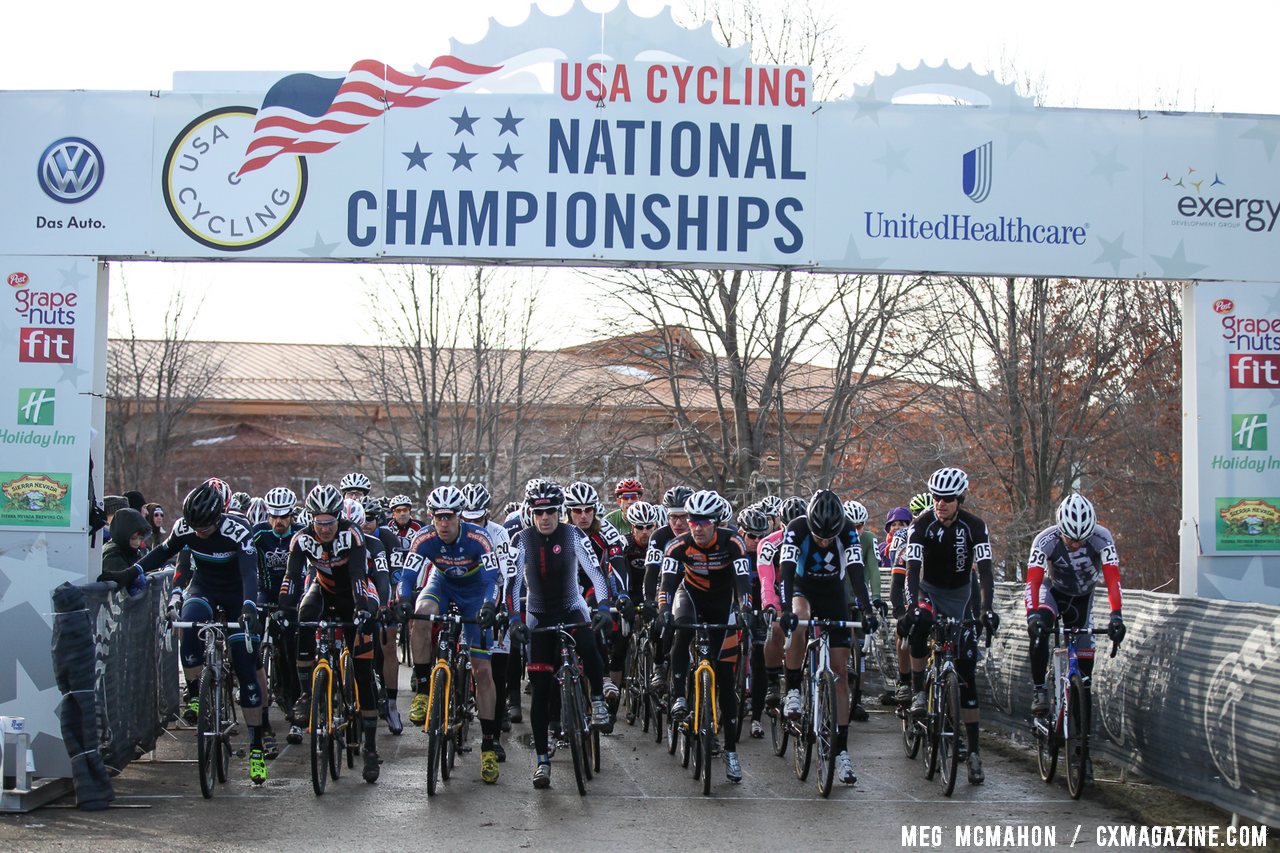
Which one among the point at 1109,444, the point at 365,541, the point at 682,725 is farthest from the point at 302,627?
the point at 1109,444

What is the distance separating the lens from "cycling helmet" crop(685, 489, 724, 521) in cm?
1092

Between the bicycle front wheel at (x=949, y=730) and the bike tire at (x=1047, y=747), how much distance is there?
2.61ft

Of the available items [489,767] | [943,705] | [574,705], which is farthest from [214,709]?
[943,705]

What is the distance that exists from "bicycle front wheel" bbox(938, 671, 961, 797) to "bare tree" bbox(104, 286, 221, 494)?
27.3 m

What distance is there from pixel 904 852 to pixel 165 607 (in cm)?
718

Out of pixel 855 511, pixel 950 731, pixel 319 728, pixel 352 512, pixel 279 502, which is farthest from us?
pixel 855 511

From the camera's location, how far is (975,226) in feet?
38.1

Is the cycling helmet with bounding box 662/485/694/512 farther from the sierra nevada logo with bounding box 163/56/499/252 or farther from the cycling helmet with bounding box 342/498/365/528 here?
the sierra nevada logo with bounding box 163/56/499/252

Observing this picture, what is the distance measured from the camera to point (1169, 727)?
9.90 m

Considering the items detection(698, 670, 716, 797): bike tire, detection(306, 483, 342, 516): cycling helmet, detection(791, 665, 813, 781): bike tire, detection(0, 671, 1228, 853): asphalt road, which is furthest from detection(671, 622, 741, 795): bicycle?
detection(306, 483, 342, 516): cycling helmet

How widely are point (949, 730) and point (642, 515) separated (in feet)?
17.1

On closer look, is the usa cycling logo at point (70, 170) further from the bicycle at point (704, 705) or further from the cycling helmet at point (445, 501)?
the bicycle at point (704, 705)

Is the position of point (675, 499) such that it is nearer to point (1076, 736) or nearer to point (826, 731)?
point (826, 731)

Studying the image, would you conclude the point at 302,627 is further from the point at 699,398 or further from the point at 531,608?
the point at 699,398
